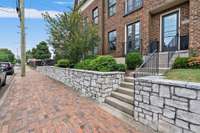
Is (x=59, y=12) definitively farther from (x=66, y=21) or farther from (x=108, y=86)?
(x=108, y=86)

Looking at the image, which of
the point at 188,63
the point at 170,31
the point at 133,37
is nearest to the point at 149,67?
the point at 188,63

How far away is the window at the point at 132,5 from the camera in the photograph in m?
12.9

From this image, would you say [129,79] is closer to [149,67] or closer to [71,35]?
[149,67]

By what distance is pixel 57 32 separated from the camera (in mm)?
13086

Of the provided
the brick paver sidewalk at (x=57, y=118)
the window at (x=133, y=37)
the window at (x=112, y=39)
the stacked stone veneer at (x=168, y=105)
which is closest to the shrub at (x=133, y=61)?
the brick paver sidewalk at (x=57, y=118)

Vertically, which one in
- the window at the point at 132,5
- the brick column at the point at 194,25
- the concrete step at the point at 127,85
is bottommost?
the concrete step at the point at 127,85

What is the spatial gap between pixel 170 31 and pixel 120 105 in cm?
634

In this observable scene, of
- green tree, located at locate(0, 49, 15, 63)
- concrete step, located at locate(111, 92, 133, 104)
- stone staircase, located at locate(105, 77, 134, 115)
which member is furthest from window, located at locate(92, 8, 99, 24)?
green tree, located at locate(0, 49, 15, 63)

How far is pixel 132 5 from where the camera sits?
44.6 ft

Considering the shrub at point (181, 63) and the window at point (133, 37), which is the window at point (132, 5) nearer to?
the window at point (133, 37)

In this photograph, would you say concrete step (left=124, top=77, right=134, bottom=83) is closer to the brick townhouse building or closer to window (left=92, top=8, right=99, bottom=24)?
the brick townhouse building

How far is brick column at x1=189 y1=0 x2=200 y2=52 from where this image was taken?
8562 mm

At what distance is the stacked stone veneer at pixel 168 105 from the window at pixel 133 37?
7.86 metres

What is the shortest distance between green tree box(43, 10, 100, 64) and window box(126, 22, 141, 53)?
216 centimetres
